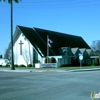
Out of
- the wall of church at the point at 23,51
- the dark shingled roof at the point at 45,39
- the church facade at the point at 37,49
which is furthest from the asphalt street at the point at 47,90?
the dark shingled roof at the point at 45,39

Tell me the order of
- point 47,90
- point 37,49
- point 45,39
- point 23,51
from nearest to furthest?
point 47,90 → point 37,49 → point 23,51 → point 45,39

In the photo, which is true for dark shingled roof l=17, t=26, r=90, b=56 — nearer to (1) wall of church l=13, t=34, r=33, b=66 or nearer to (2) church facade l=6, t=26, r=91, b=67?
Result: (2) church facade l=6, t=26, r=91, b=67

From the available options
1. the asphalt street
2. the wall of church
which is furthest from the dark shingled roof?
Result: the asphalt street

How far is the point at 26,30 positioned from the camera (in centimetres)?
5700

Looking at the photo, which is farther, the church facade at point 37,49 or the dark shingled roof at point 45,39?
Result: the dark shingled roof at point 45,39

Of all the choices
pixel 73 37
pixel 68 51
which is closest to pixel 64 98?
pixel 68 51

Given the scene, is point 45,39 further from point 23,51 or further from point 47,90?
point 47,90

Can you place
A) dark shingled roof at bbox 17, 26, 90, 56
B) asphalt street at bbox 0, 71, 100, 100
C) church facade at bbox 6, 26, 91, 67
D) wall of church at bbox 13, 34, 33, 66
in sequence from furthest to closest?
dark shingled roof at bbox 17, 26, 90, 56, wall of church at bbox 13, 34, 33, 66, church facade at bbox 6, 26, 91, 67, asphalt street at bbox 0, 71, 100, 100

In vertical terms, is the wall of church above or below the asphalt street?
above

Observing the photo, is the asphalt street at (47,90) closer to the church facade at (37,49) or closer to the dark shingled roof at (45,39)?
the church facade at (37,49)

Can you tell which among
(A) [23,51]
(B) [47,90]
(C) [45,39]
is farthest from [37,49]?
(B) [47,90]

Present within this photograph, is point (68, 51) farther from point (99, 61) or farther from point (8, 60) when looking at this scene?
point (8, 60)

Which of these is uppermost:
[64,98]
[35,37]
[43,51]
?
[35,37]

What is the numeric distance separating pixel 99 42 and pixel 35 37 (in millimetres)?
38616
